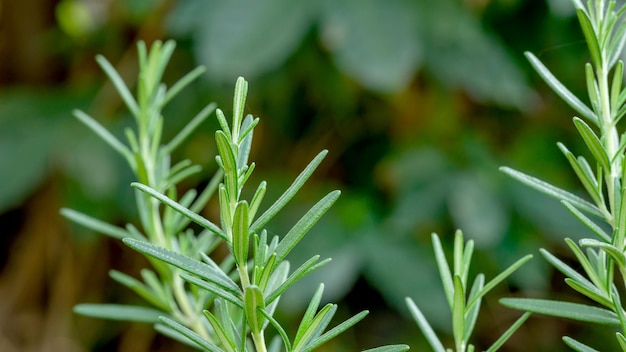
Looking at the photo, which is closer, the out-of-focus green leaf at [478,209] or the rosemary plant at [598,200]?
the rosemary plant at [598,200]

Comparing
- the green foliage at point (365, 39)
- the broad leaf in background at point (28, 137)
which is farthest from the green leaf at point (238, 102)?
the broad leaf in background at point (28, 137)

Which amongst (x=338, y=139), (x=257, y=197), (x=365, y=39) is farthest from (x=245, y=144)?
(x=338, y=139)

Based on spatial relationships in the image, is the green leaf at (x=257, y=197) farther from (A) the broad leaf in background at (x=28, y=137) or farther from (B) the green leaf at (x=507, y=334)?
(A) the broad leaf in background at (x=28, y=137)

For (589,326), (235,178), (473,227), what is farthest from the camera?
(589,326)

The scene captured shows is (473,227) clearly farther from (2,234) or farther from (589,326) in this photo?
(2,234)

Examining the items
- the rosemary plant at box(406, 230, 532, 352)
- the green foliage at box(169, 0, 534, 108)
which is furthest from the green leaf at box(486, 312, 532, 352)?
the green foliage at box(169, 0, 534, 108)

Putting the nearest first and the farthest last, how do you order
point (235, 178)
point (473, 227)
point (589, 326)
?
point (235, 178)
point (473, 227)
point (589, 326)

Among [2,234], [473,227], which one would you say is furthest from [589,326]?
[2,234]

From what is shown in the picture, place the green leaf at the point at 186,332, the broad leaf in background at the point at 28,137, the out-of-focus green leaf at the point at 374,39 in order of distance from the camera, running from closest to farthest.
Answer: the green leaf at the point at 186,332, the out-of-focus green leaf at the point at 374,39, the broad leaf in background at the point at 28,137

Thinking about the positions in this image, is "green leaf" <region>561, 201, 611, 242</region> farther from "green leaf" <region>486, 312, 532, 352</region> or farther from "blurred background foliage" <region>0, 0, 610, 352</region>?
"blurred background foliage" <region>0, 0, 610, 352</region>
